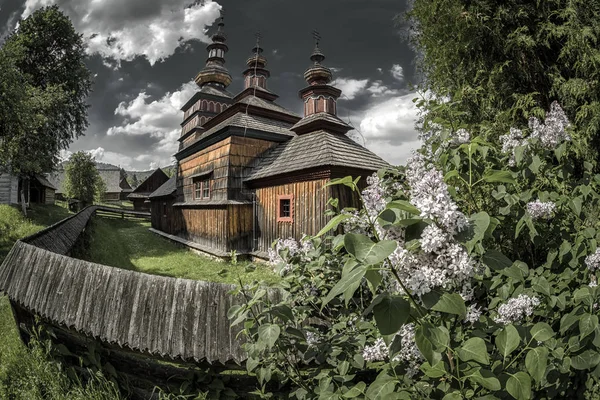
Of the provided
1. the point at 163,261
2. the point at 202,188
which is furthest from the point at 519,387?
Result: the point at 202,188

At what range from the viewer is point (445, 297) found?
3.70 ft

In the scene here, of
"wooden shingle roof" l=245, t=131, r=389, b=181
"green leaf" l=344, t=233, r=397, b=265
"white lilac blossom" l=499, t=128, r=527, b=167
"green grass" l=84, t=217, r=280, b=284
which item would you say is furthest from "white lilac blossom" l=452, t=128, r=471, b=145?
"wooden shingle roof" l=245, t=131, r=389, b=181

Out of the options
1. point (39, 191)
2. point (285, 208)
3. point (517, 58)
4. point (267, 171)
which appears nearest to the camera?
point (517, 58)

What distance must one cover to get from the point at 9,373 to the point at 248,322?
14.9ft

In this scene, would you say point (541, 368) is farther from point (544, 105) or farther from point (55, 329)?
point (55, 329)

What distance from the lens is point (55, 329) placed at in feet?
14.4

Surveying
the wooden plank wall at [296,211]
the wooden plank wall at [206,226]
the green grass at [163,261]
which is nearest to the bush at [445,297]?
the green grass at [163,261]

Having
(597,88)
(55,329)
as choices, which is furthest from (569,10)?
(55,329)

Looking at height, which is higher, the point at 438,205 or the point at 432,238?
the point at 438,205

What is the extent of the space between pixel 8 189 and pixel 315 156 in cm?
2373

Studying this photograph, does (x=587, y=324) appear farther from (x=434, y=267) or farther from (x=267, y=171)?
(x=267, y=171)

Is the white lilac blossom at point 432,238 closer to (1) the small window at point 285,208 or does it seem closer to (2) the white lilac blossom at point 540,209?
(2) the white lilac blossom at point 540,209

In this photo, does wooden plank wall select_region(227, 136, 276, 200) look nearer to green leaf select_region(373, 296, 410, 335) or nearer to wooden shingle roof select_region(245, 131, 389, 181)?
wooden shingle roof select_region(245, 131, 389, 181)

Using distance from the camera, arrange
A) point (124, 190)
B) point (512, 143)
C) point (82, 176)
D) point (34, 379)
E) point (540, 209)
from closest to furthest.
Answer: point (540, 209), point (512, 143), point (34, 379), point (82, 176), point (124, 190)
